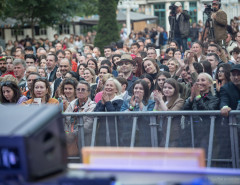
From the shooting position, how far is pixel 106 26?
75.4 feet

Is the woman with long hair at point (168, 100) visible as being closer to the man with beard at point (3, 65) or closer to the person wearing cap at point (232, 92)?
the person wearing cap at point (232, 92)

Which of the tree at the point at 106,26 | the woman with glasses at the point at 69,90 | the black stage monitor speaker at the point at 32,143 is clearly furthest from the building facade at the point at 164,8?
the black stage monitor speaker at the point at 32,143

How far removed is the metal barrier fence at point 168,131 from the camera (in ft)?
20.0

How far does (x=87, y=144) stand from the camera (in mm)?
6746

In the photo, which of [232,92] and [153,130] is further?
[232,92]

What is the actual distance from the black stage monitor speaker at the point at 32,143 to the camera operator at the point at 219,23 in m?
10.8

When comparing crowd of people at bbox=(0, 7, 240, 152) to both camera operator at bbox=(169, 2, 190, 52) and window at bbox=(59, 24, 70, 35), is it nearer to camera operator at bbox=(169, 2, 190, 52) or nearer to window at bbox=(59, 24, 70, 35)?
camera operator at bbox=(169, 2, 190, 52)

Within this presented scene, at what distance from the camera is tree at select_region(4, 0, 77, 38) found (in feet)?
103

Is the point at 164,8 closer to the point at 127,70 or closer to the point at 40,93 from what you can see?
the point at 127,70

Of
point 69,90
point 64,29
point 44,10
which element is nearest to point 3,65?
point 69,90

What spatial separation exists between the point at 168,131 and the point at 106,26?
17.1 metres

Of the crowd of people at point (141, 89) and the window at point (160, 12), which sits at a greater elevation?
the window at point (160, 12)

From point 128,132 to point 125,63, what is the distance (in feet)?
11.1

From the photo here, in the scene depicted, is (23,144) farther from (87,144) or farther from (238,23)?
(238,23)
